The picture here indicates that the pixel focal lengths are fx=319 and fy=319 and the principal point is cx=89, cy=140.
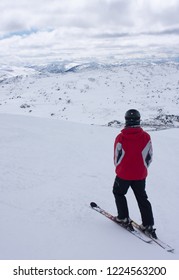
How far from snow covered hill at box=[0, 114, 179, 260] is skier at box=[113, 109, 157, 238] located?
0.56 meters

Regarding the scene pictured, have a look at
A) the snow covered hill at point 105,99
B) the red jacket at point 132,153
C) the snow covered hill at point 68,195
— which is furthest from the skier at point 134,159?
the snow covered hill at point 105,99

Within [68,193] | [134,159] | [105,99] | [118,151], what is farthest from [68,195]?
[105,99]

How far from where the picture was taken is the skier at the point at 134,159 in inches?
204

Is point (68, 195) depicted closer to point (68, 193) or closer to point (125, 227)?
point (68, 193)

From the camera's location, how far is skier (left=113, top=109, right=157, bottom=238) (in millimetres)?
5176

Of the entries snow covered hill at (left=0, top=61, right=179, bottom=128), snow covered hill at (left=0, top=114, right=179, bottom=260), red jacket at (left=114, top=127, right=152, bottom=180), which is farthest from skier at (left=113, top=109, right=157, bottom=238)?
snow covered hill at (left=0, top=61, right=179, bottom=128)

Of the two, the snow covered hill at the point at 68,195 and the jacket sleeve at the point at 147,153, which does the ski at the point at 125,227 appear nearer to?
the snow covered hill at the point at 68,195

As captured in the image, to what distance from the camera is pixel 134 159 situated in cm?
528

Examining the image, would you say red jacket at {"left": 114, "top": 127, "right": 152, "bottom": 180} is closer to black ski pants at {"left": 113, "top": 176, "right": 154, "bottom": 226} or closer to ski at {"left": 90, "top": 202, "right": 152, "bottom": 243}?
black ski pants at {"left": 113, "top": 176, "right": 154, "bottom": 226}

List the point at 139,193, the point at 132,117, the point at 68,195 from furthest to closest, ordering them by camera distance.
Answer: the point at 68,195 → the point at 139,193 → the point at 132,117

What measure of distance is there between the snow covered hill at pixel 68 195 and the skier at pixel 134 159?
56 cm

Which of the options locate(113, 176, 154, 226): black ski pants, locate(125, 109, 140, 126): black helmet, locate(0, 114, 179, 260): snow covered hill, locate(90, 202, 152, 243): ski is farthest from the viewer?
locate(113, 176, 154, 226): black ski pants

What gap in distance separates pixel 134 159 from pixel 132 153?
11cm

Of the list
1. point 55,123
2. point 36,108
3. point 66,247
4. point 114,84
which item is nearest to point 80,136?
point 55,123
